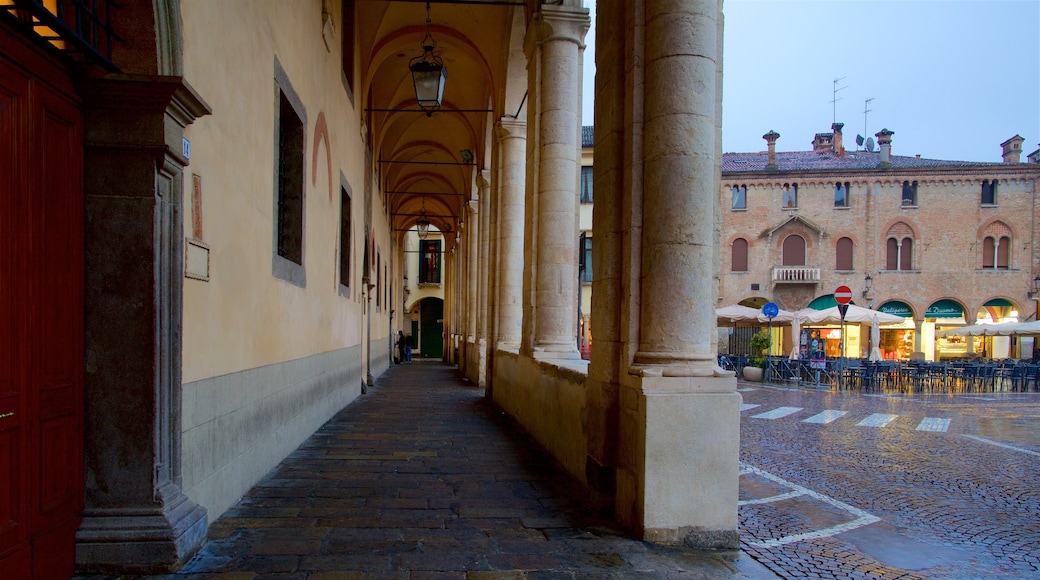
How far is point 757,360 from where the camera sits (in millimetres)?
20047

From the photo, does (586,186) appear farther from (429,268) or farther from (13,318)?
(13,318)

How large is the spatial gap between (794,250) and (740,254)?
7.64 ft

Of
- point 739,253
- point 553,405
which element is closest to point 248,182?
point 553,405

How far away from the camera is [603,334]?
15.7 feet

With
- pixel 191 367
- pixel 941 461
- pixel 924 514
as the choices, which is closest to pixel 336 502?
pixel 191 367

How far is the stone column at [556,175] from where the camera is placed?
7863 millimetres

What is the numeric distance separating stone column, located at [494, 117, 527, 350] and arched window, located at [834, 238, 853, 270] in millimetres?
23449

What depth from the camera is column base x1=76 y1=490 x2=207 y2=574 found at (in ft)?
10.8

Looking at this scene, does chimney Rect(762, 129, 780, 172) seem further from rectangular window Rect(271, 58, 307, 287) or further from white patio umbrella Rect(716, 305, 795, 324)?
rectangular window Rect(271, 58, 307, 287)

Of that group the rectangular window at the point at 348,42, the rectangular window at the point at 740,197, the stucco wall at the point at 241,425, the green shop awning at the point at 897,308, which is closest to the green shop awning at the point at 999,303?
the green shop awning at the point at 897,308

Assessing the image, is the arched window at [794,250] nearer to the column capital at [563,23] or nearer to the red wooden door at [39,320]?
the column capital at [563,23]

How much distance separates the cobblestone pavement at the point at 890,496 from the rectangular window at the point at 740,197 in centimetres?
2136

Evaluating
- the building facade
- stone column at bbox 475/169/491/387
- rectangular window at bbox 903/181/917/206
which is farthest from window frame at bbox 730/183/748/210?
the building facade

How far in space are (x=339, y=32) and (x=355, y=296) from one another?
424 cm
